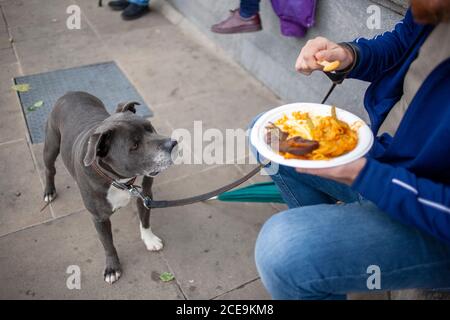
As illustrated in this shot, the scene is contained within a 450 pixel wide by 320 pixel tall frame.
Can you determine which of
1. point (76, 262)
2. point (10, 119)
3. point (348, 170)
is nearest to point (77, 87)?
point (10, 119)

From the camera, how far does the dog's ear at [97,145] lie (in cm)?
232

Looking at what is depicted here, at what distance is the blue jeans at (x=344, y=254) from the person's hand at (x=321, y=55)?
870mm

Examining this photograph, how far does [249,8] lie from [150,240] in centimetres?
285

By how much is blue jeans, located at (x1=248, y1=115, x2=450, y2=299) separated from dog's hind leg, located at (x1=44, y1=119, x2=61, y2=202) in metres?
2.12

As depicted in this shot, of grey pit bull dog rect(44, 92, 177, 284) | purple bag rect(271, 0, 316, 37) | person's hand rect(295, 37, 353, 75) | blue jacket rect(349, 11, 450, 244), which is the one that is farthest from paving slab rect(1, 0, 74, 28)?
blue jacket rect(349, 11, 450, 244)

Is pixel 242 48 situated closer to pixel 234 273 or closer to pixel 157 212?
pixel 157 212

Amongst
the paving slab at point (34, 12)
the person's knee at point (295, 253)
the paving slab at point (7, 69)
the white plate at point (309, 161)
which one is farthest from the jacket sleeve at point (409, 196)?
the paving slab at point (34, 12)

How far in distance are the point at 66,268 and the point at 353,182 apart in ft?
7.53

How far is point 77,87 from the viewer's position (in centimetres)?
495

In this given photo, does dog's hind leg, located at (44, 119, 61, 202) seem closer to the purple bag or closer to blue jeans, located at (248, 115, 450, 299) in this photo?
blue jeans, located at (248, 115, 450, 299)

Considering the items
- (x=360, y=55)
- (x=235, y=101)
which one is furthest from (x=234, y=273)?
(x=235, y=101)

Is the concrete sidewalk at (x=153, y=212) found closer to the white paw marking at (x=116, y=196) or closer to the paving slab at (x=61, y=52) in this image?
the paving slab at (x=61, y=52)

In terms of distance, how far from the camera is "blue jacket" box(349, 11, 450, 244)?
161 cm

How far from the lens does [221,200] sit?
3.54 meters
